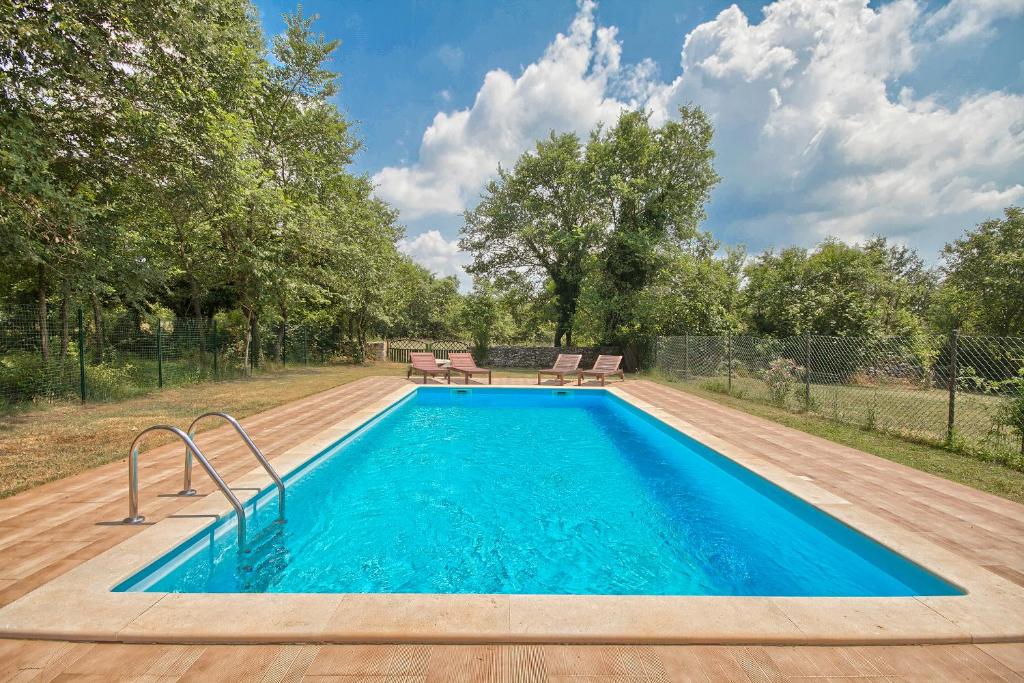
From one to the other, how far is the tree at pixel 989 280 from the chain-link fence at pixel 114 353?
97.5 feet

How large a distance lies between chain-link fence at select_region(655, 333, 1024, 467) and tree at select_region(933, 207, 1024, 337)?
7451 millimetres

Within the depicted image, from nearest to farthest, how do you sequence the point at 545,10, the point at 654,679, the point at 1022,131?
1. the point at 654,679
2. the point at 1022,131
3. the point at 545,10

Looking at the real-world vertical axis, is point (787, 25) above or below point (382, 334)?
above

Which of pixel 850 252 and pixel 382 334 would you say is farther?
pixel 382 334

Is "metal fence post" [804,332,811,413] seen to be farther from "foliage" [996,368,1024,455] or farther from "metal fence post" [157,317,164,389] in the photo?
"metal fence post" [157,317,164,389]

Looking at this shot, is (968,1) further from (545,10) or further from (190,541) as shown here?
(190,541)

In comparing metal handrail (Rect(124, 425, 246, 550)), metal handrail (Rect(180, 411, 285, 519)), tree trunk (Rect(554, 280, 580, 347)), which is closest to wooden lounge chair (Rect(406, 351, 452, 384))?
tree trunk (Rect(554, 280, 580, 347))

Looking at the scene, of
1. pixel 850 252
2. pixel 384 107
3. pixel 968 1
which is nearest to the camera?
pixel 968 1

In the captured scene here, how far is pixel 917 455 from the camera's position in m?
5.69

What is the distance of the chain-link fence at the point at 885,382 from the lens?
228 inches

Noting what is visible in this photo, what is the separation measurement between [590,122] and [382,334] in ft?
59.3

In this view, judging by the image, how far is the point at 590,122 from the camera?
20.9 metres

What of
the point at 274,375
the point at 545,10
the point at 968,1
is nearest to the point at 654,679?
the point at 968,1

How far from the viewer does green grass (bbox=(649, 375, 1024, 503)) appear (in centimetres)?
456
